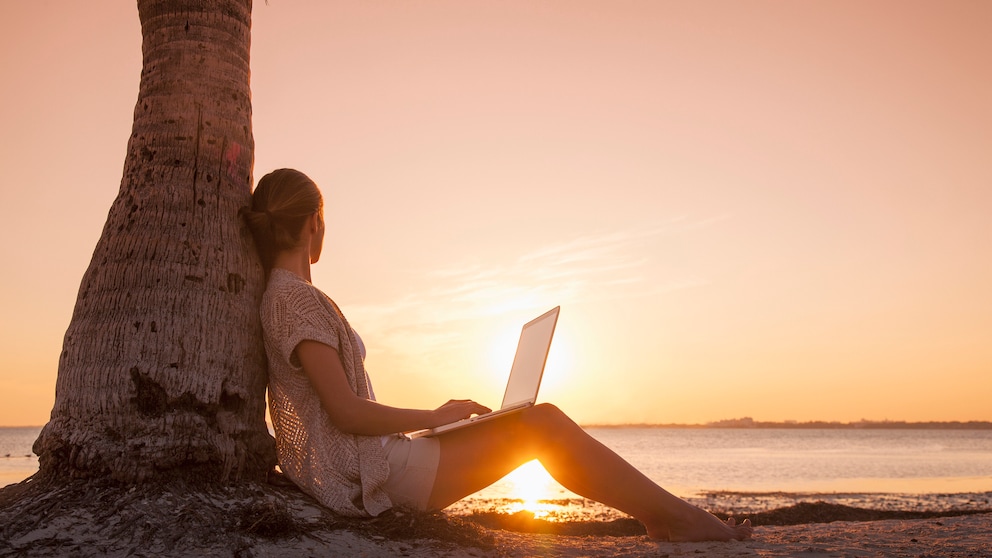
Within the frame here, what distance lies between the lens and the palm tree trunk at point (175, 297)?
4316 millimetres

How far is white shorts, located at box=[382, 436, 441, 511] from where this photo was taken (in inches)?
178

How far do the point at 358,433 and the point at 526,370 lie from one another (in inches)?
43.9

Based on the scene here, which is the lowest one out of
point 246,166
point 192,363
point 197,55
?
point 192,363

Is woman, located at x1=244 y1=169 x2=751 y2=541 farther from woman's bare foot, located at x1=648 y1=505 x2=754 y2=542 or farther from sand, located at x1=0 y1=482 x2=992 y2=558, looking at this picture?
sand, located at x1=0 y1=482 x2=992 y2=558

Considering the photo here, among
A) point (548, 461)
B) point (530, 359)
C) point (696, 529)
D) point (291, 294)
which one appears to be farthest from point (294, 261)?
point (696, 529)

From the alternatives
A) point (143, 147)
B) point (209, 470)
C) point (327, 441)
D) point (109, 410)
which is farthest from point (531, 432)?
point (143, 147)

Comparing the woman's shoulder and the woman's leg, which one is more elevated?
the woman's shoulder

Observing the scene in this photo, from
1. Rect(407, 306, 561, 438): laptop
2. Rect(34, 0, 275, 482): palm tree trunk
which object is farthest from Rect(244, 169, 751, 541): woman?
Rect(34, 0, 275, 482): palm tree trunk

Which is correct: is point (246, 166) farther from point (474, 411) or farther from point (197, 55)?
point (474, 411)

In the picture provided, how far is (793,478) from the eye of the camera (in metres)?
25.1

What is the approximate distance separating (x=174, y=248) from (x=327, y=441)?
1.56 meters

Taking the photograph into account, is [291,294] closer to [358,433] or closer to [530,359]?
[358,433]

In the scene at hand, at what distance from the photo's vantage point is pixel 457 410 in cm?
446

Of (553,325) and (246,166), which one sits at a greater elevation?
(246,166)
